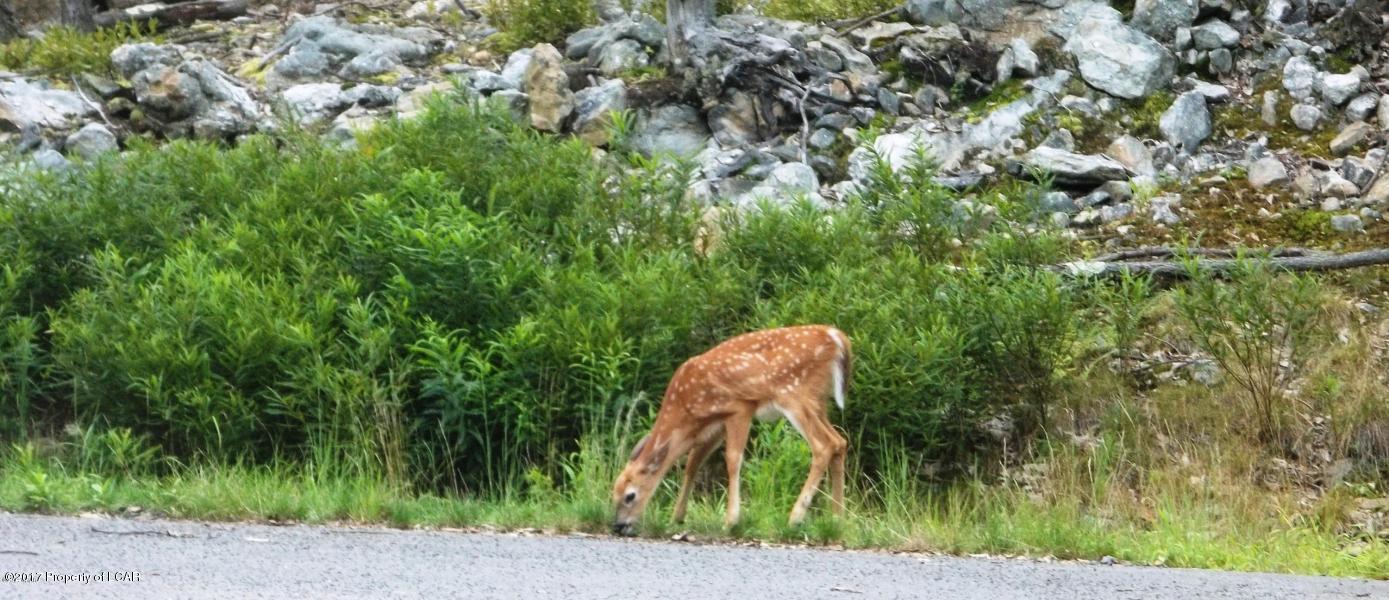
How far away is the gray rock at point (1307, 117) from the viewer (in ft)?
51.3

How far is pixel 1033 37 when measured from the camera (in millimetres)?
17125

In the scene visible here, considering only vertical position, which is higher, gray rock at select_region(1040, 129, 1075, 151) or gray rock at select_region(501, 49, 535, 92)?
gray rock at select_region(501, 49, 535, 92)

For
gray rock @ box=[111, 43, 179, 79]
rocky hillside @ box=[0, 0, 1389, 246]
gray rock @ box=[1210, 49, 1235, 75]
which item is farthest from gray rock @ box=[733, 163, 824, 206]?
gray rock @ box=[111, 43, 179, 79]

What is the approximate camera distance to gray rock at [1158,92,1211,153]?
15602mm

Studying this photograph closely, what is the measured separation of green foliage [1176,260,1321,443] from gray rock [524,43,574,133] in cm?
636

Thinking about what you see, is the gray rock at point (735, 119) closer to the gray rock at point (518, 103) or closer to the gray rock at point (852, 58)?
the gray rock at point (852, 58)

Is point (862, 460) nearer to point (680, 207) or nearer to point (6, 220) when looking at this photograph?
point (680, 207)

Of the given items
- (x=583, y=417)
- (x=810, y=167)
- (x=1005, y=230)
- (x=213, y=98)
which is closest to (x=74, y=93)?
(x=213, y=98)

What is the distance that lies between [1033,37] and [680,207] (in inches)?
250

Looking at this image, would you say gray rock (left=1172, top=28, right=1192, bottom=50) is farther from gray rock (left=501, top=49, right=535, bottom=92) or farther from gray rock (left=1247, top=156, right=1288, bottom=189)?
gray rock (left=501, top=49, right=535, bottom=92)

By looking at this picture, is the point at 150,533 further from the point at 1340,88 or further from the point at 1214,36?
the point at 1214,36

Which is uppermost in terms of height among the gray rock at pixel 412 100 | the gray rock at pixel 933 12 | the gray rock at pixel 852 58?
the gray rock at pixel 933 12

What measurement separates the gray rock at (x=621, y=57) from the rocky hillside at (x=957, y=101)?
0.07ft

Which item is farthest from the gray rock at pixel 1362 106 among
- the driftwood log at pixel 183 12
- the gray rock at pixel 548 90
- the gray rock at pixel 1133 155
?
the driftwood log at pixel 183 12
